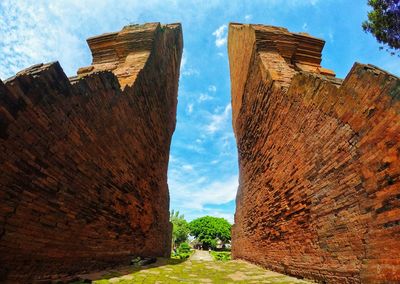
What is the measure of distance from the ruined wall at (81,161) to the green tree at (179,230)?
43.6 m

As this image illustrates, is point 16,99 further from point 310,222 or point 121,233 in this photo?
point 310,222

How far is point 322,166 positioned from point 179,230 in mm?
48153

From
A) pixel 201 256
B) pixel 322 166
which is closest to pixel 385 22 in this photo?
pixel 322 166

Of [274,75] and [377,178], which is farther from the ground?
[274,75]

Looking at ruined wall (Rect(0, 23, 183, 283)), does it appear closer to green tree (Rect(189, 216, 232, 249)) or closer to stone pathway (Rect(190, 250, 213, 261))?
stone pathway (Rect(190, 250, 213, 261))

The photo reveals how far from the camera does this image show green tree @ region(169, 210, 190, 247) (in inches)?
1892

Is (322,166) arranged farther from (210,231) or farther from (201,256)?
(210,231)

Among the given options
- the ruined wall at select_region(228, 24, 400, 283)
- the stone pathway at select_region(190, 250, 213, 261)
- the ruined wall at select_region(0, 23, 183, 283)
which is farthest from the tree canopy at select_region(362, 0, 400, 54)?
the stone pathway at select_region(190, 250, 213, 261)

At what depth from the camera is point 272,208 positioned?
18.2 ft

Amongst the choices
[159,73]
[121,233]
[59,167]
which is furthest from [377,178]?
[159,73]

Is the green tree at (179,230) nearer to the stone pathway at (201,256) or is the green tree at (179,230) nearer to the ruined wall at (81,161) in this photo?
the stone pathway at (201,256)

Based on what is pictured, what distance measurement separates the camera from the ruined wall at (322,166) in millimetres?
2537

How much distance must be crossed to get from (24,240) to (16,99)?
1.51 m

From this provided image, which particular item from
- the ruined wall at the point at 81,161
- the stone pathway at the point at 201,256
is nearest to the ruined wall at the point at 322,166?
the ruined wall at the point at 81,161
